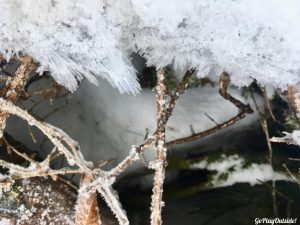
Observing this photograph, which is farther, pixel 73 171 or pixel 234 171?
pixel 234 171

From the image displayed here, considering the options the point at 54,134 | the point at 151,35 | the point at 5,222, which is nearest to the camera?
the point at 151,35

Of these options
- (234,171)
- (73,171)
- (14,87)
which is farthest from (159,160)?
(234,171)

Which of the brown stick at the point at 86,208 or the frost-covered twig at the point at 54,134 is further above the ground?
the frost-covered twig at the point at 54,134

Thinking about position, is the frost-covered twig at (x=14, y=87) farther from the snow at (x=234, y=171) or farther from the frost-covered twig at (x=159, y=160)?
the snow at (x=234, y=171)

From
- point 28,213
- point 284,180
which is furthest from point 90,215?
point 284,180

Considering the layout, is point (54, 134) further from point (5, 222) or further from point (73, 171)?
point (5, 222)

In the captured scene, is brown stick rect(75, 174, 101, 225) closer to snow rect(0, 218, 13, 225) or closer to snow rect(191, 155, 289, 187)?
snow rect(0, 218, 13, 225)

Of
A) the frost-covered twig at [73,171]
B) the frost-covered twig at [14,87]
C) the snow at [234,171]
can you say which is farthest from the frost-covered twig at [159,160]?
the snow at [234,171]

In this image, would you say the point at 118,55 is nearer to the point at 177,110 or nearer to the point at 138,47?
the point at 138,47

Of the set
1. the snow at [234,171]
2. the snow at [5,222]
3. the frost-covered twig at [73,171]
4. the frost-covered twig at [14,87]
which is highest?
the snow at [234,171]
